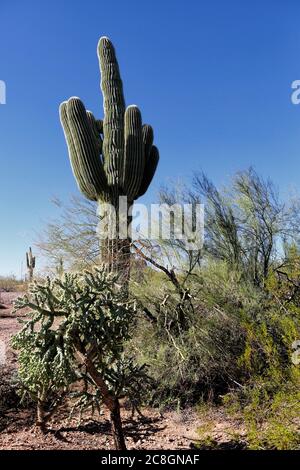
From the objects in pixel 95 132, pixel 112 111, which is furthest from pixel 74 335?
pixel 95 132

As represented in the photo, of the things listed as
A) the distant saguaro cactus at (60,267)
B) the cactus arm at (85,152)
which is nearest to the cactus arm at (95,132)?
the cactus arm at (85,152)

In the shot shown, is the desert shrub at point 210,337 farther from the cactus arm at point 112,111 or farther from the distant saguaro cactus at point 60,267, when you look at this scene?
the cactus arm at point 112,111

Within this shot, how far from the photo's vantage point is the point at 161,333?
6777 millimetres

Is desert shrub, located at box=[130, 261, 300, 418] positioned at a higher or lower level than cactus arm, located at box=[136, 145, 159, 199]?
lower

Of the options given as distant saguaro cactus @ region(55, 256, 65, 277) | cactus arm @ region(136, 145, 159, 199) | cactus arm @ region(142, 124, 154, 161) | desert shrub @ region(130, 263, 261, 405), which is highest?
cactus arm @ region(142, 124, 154, 161)

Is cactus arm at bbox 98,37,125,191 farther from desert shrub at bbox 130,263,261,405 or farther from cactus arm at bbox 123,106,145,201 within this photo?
desert shrub at bbox 130,263,261,405

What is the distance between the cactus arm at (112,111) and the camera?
8.65 metres

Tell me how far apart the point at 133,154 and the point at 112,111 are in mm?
1082

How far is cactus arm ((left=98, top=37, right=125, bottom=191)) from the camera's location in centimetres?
865

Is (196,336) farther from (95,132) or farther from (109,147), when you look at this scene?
(95,132)

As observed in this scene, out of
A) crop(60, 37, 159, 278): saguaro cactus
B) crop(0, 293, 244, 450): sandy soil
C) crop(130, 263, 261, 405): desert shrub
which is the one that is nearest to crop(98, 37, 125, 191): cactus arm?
crop(60, 37, 159, 278): saguaro cactus

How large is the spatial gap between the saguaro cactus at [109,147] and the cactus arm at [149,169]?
0.41 feet

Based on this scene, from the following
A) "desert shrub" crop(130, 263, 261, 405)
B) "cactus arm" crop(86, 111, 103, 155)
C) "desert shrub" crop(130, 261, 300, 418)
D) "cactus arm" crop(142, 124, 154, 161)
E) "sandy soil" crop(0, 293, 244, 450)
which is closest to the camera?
"sandy soil" crop(0, 293, 244, 450)

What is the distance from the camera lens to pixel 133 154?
8758mm
